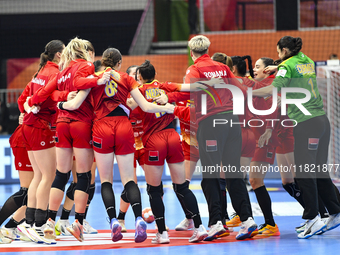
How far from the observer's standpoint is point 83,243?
4.77m

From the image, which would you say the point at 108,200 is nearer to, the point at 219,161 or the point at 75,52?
the point at 219,161

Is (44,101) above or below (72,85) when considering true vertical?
below

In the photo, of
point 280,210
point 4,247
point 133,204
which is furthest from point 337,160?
point 4,247

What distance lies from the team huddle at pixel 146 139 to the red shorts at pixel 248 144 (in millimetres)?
13

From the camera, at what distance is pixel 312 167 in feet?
15.8

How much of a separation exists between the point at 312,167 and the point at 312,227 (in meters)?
0.63

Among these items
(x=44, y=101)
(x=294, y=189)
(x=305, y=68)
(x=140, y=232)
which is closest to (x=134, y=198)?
(x=140, y=232)

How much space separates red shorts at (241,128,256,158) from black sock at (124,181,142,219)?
1.43 m

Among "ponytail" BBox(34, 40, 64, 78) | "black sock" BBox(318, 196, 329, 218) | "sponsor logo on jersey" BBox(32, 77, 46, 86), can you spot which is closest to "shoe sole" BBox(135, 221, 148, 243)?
"sponsor logo on jersey" BBox(32, 77, 46, 86)

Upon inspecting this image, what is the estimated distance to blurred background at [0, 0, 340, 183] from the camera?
1194 cm

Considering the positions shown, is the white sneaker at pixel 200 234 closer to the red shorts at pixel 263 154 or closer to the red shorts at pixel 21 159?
the red shorts at pixel 263 154

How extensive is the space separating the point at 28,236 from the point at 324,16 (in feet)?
37.2

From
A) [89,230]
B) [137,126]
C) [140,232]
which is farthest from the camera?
[137,126]

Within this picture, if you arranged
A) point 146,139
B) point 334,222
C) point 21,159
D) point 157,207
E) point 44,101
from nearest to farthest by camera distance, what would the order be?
point 157,207, point 146,139, point 334,222, point 44,101, point 21,159
